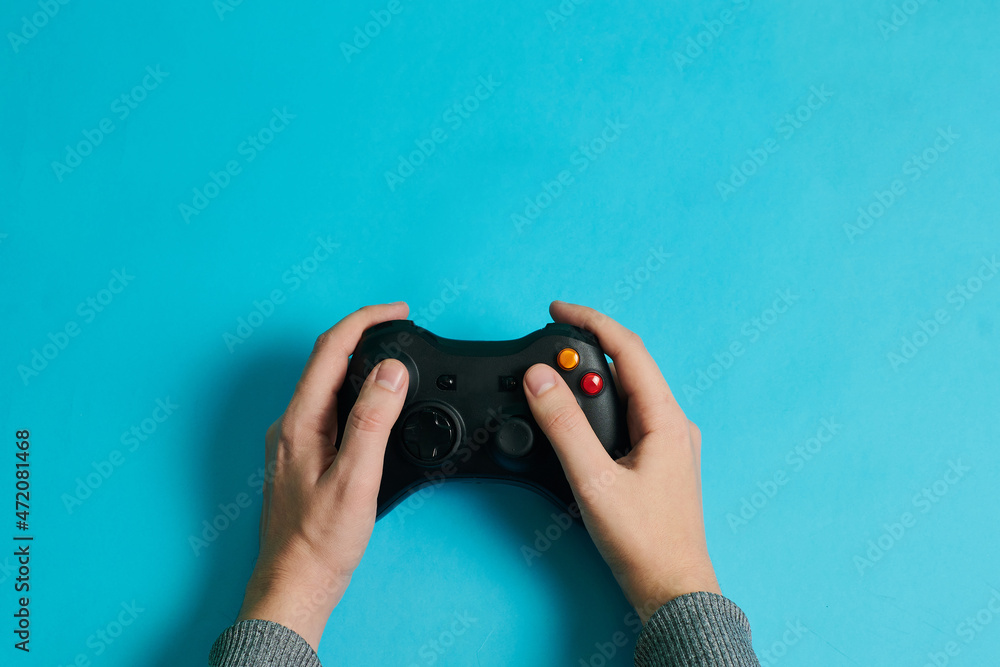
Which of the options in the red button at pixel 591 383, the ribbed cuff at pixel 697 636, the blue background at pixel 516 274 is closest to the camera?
the ribbed cuff at pixel 697 636

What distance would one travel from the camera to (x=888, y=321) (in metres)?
1.10

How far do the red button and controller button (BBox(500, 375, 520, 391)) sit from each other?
0.09 m

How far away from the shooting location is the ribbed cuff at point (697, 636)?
2.60ft

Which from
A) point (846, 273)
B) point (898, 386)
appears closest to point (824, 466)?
point (898, 386)

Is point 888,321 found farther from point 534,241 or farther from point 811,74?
point 534,241

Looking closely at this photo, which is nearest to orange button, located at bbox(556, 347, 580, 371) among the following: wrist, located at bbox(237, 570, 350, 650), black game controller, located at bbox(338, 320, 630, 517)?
black game controller, located at bbox(338, 320, 630, 517)

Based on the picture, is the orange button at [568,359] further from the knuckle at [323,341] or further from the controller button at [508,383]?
the knuckle at [323,341]

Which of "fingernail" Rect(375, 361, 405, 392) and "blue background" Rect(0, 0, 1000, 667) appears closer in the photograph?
"fingernail" Rect(375, 361, 405, 392)

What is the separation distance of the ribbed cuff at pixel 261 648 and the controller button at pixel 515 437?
356mm

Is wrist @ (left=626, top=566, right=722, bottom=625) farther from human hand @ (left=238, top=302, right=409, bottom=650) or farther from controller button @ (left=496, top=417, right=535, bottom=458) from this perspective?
human hand @ (left=238, top=302, right=409, bottom=650)

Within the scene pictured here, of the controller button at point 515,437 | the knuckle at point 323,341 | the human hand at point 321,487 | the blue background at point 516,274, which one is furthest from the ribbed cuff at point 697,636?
the knuckle at point 323,341

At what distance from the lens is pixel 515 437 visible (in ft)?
2.92

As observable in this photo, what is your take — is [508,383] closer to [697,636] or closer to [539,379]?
[539,379]

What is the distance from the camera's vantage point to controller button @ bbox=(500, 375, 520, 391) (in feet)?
2.95
